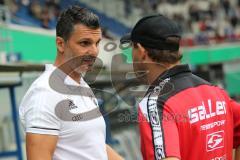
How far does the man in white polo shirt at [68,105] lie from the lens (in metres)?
2.93

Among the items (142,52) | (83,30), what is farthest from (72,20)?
(142,52)

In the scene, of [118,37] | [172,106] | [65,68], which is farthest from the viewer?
[118,37]

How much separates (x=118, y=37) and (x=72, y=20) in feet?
59.6

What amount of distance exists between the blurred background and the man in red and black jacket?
4108mm

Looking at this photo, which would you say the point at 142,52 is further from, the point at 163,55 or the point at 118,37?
the point at 118,37

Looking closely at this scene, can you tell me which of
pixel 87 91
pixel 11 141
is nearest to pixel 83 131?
pixel 87 91

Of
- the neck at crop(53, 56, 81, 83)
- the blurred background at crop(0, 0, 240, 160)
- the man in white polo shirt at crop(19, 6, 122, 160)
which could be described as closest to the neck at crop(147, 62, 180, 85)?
the man in white polo shirt at crop(19, 6, 122, 160)

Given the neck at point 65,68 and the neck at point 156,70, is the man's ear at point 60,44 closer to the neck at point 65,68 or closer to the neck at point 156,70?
the neck at point 65,68

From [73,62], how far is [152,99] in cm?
53

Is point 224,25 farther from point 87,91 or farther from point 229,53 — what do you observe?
point 87,91

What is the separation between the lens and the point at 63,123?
3029mm

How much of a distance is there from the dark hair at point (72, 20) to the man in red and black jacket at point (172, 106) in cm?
24

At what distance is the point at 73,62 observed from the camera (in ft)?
10.4

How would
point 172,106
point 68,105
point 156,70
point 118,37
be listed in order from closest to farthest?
point 172,106
point 156,70
point 68,105
point 118,37
